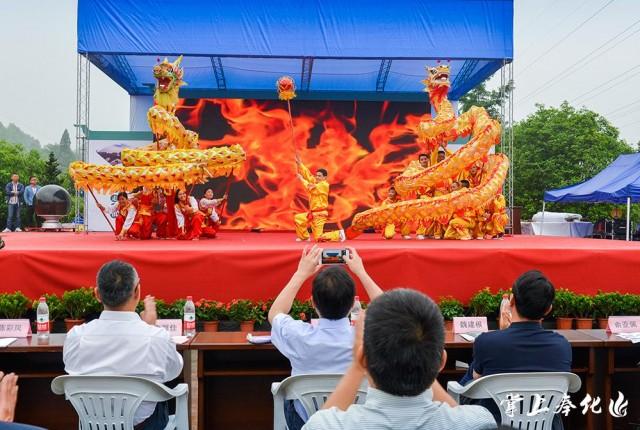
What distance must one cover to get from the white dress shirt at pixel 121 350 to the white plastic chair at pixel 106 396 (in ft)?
0.33

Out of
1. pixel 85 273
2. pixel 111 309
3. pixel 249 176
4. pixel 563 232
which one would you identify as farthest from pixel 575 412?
pixel 563 232

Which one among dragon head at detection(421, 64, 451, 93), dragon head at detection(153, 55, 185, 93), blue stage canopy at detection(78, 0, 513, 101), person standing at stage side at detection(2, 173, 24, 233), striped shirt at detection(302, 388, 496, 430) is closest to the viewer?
striped shirt at detection(302, 388, 496, 430)

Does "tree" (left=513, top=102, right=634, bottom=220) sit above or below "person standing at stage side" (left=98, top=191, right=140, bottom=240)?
above

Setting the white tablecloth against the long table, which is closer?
the long table

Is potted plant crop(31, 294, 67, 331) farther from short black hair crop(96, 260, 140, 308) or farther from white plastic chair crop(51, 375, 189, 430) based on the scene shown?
white plastic chair crop(51, 375, 189, 430)

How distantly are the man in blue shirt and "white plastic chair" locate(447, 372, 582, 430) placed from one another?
0.22 ft

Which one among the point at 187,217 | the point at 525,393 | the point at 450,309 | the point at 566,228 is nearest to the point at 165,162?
the point at 187,217

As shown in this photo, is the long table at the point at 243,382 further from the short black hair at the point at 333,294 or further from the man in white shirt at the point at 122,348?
the short black hair at the point at 333,294

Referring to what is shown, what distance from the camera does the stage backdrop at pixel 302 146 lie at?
972 centimetres

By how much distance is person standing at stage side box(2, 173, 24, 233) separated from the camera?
10000 mm

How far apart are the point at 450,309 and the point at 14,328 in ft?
8.83

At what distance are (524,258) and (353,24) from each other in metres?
4.82

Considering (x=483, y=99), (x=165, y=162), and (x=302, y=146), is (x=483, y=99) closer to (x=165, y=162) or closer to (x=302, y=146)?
(x=302, y=146)

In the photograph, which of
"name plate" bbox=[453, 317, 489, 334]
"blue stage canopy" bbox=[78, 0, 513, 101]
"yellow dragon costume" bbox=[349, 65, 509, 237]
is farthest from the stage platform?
"blue stage canopy" bbox=[78, 0, 513, 101]
